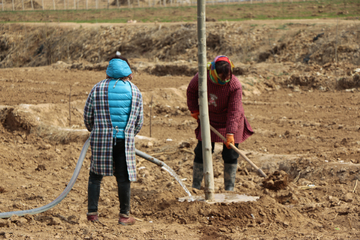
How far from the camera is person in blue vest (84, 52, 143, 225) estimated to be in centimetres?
346

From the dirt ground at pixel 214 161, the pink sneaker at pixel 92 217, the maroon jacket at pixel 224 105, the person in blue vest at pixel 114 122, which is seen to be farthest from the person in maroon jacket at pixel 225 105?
the pink sneaker at pixel 92 217

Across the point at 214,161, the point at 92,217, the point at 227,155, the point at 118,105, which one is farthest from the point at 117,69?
the point at 214,161

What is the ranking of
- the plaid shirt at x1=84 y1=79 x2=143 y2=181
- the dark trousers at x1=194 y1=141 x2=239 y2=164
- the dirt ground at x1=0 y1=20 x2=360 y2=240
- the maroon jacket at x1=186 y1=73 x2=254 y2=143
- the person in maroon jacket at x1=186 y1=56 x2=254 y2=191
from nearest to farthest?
1. the plaid shirt at x1=84 y1=79 x2=143 y2=181
2. the dirt ground at x1=0 y1=20 x2=360 y2=240
3. the person in maroon jacket at x1=186 y1=56 x2=254 y2=191
4. the maroon jacket at x1=186 y1=73 x2=254 y2=143
5. the dark trousers at x1=194 y1=141 x2=239 y2=164

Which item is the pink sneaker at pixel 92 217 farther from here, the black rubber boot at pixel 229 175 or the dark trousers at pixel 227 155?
the black rubber boot at pixel 229 175

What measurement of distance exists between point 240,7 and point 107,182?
970 inches

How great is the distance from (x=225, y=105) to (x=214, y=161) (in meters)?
2.12

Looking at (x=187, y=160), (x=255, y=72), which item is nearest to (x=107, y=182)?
(x=187, y=160)

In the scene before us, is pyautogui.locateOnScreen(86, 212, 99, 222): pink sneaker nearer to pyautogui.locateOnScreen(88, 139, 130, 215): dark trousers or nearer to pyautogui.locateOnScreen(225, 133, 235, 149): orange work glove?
pyautogui.locateOnScreen(88, 139, 130, 215): dark trousers

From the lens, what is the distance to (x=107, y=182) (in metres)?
5.46

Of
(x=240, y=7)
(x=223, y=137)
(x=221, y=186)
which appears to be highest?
(x=240, y=7)

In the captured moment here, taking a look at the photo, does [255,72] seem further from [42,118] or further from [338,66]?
[42,118]

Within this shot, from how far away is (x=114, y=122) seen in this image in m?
3.47

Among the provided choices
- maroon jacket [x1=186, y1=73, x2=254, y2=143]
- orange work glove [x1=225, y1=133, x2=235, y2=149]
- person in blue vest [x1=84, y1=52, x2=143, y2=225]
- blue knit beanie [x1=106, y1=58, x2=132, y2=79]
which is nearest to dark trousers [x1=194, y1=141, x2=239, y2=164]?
maroon jacket [x1=186, y1=73, x2=254, y2=143]

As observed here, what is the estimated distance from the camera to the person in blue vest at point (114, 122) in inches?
136
